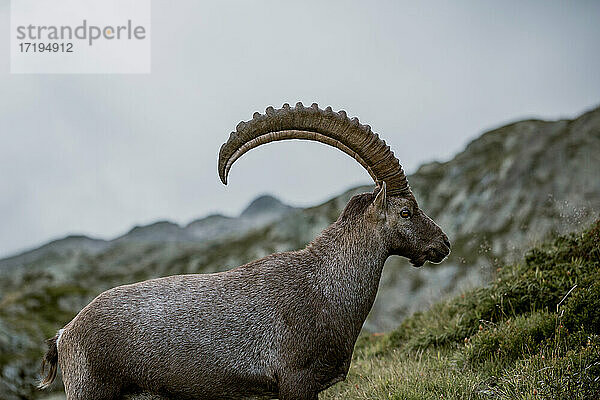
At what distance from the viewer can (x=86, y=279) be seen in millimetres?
95500

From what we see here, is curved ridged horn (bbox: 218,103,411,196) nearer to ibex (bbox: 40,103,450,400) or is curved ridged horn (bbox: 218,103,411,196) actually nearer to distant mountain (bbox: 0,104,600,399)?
ibex (bbox: 40,103,450,400)

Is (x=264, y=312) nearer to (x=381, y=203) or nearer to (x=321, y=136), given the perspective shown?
(x=381, y=203)

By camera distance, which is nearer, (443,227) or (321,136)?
(321,136)

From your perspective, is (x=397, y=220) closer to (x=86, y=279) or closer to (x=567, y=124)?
(x=567, y=124)

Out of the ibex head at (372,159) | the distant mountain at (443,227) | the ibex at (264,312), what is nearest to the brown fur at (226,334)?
the ibex at (264,312)

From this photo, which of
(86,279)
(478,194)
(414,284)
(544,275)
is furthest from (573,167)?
(86,279)

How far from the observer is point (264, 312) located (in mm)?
6230

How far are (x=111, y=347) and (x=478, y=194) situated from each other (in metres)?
63.2

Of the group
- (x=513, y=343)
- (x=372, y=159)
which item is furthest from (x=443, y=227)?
(x=372, y=159)

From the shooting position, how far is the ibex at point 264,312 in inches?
236

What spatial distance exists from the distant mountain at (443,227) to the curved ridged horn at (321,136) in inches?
672

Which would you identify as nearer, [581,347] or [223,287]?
[223,287]

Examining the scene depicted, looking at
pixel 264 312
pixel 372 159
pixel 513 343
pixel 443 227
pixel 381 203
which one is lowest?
pixel 443 227

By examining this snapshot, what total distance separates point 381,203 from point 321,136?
1108mm
